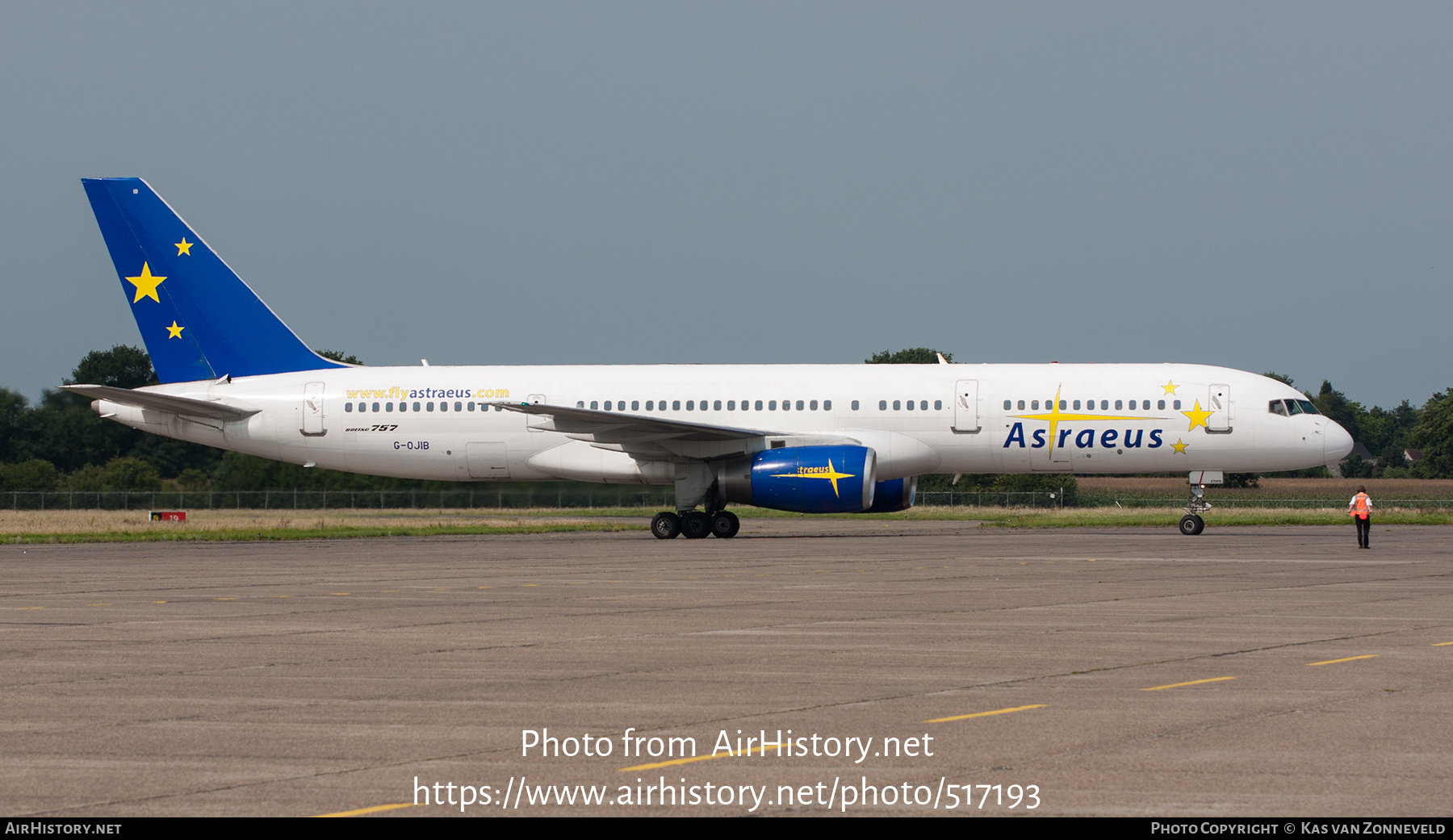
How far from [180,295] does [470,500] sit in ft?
43.9

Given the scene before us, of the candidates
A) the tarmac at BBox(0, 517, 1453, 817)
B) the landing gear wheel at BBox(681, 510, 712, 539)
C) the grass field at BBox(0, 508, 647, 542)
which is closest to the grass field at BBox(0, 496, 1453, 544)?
the grass field at BBox(0, 508, 647, 542)

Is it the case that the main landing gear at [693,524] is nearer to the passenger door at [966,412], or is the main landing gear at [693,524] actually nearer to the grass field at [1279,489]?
the passenger door at [966,412]

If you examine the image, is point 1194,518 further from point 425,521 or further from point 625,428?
point 425,521

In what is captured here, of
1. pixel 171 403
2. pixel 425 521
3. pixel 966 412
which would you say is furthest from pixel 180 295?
pixel 966 412

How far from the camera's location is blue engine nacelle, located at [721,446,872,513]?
29344 millimetres

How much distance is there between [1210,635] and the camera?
12.6m

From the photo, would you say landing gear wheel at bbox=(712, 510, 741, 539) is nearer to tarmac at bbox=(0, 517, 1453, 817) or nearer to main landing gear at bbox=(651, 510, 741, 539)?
main landing gear at bbox=(651, 510, 741, 539)

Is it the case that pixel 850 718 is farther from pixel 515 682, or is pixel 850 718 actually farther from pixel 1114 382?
pixel 1114 382

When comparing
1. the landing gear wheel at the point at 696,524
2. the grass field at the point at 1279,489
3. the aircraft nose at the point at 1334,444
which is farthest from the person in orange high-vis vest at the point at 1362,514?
the grass field at the point at 1279,489

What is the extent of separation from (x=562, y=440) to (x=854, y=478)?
7543mm

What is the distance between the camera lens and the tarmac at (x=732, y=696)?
6.47 m

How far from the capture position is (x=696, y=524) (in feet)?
105

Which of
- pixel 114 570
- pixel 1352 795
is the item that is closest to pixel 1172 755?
pixel 1352 795

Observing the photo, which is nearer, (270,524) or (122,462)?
(270,524)
